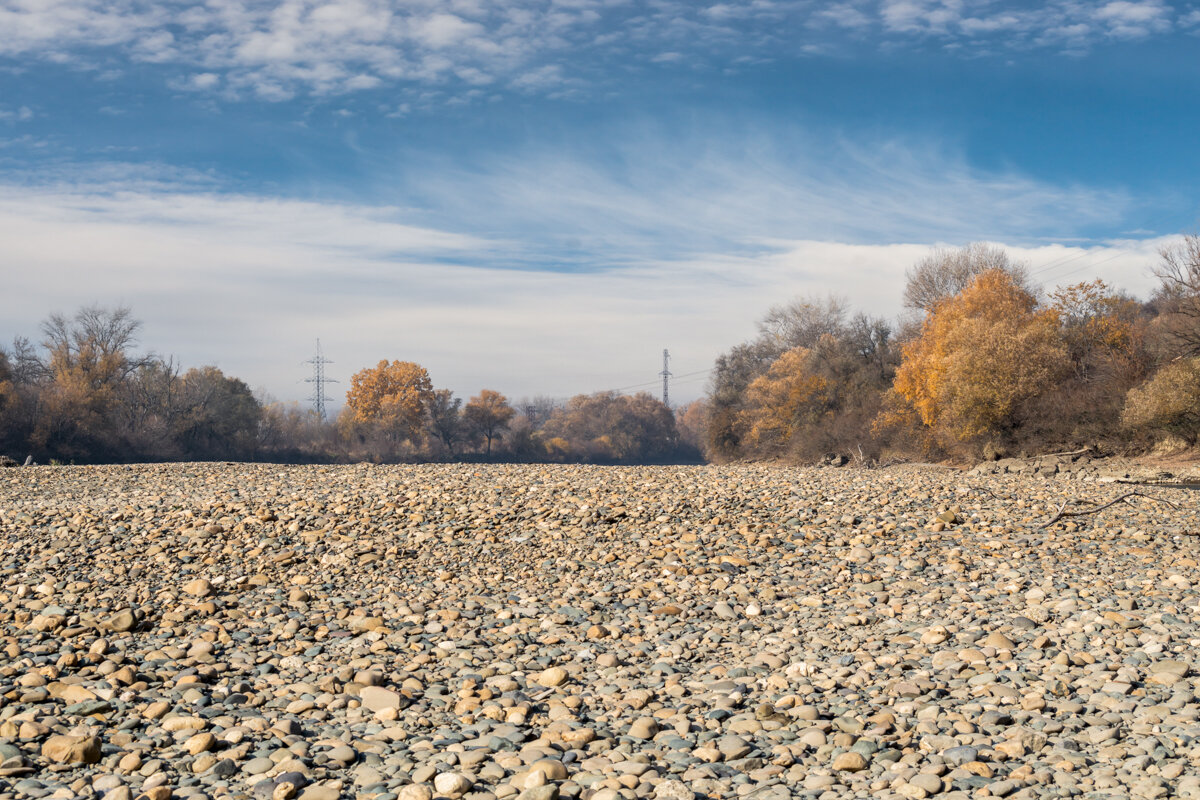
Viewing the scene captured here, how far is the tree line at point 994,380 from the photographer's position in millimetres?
27750

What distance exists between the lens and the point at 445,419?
68375 millimetres

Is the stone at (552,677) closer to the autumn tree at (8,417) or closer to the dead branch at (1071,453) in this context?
the dead branch at (1071,453)

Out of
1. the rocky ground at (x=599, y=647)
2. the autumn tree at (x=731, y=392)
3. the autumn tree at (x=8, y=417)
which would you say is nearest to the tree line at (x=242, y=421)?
the autumn tree at (x=8, y=417)

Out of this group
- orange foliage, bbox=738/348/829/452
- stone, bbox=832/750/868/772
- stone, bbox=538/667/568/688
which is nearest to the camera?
stone, bbox=832/750/868/772

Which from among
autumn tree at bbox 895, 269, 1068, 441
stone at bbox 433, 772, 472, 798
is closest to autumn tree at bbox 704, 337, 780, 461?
autumn tree at bbox 895, 269, 1068, 441

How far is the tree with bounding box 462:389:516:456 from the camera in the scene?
69938mm

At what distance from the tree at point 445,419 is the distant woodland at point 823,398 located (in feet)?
0.41

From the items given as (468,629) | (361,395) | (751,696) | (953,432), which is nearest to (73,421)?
(361,395)

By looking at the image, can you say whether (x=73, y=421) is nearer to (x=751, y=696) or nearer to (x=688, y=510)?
(x=688, y=510)

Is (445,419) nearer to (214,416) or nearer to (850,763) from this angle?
(214,416)

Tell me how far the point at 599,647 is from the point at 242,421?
53591 mm

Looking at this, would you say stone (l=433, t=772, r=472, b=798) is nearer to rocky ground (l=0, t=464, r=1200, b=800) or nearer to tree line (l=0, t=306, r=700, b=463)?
rocky ground (l=0, t=464, r=1200, b=800)

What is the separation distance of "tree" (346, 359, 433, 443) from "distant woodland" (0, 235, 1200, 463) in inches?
4.4

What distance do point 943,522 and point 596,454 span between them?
69.7 m
